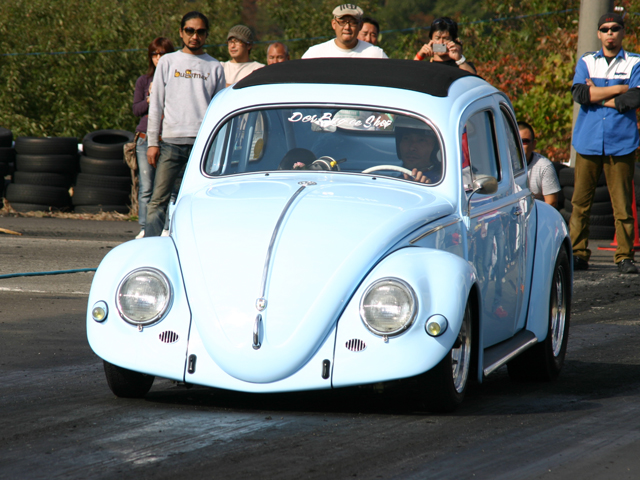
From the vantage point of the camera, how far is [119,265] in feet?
16.1

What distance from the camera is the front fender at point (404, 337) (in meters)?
4.51

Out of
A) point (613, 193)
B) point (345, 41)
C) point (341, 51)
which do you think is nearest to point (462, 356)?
point (341, 51)

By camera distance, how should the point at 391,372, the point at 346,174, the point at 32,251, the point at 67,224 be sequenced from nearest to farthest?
the point at 391,372 → the point at 346,174 → the point at 32,251 → the point at 67,224

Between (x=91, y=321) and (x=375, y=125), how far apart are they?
1.94 m

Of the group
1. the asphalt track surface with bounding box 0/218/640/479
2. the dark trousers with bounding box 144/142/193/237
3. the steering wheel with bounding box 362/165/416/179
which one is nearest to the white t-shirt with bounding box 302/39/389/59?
the dark trousers with bounding box 144/142/193/237

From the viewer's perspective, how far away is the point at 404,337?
14.8ft

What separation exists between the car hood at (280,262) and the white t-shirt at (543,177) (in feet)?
17.1

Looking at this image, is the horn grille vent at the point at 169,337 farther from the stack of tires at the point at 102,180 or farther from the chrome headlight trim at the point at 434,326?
the stack of tires at the point at 102,180

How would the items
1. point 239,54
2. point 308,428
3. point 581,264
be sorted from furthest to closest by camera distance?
point 581,264 → point 239,54 → point 308,428

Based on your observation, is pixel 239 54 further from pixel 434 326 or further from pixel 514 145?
pixel 434 326

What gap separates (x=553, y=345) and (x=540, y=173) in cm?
436

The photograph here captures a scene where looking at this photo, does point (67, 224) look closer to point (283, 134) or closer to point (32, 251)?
point (32, 251)

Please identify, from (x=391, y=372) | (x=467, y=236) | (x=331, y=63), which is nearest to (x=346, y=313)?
(x=391, y=372)

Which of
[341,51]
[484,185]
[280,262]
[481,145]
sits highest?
[341,51]
